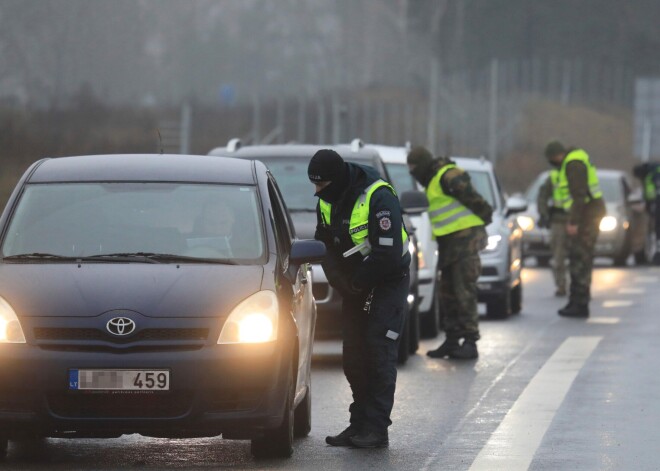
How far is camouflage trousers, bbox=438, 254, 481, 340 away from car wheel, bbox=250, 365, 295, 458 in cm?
591

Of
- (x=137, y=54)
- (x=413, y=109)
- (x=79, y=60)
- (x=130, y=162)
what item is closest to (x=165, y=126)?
(x=79, y=60)

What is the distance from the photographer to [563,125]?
290 ft

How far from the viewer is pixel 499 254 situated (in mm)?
19391

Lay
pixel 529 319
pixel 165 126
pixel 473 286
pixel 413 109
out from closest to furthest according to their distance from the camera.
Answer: pixel 473 286, pixel 529 319, pixel 165 126, pixel 413 109

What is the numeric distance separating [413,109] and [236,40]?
9.48 meters

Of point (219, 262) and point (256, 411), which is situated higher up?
point (219, 262)

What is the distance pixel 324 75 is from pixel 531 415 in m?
63.8

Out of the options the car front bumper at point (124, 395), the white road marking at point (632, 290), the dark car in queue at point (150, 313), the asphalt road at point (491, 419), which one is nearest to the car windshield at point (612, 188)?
the white road marking at point (632, 290)

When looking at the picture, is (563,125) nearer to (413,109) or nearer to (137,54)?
(413,109)

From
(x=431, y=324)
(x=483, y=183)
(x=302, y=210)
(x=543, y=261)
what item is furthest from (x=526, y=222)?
(x=302, y=210)

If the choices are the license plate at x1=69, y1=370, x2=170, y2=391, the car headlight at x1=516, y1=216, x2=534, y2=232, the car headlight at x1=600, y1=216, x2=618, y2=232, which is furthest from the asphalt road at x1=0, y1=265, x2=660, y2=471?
the car headlight at x1=600, y1=216, x2=618, y2=232

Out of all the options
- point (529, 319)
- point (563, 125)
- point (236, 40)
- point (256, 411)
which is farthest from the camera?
point (563, 125)

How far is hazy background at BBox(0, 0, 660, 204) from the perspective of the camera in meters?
46.4

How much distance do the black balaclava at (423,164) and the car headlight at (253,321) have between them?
597cm
